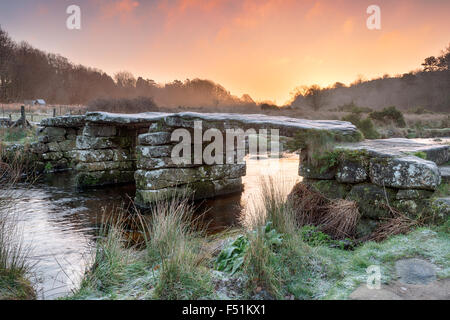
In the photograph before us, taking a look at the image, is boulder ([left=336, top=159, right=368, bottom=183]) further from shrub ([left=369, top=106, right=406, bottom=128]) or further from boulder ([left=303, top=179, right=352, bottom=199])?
shrub ([left=369, top=106, right=406, bottom=128])

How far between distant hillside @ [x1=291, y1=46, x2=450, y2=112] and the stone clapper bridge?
2898cm

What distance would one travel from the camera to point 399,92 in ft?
156

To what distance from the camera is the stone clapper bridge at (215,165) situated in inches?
154

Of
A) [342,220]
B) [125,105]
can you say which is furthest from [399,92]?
[342,220]

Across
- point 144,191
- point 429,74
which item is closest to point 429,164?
point 144,191

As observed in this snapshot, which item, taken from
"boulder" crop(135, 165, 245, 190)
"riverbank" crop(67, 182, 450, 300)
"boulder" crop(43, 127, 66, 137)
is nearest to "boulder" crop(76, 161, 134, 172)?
"boulder" crop(135, 165, 245, 190)

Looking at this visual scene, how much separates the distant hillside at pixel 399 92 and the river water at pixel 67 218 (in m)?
28.6

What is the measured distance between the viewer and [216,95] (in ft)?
93.7

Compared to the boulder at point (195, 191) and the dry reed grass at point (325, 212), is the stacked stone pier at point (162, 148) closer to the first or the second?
the boulder at point (195, 191)

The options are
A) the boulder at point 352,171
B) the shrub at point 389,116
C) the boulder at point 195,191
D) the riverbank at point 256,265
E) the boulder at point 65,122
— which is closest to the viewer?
the riverbank at point 256,265

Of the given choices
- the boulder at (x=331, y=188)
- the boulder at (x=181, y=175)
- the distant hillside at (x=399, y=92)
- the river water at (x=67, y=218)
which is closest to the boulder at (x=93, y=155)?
the river water at (x=67, y=218)

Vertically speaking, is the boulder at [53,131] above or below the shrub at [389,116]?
below

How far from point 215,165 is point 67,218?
344 cm

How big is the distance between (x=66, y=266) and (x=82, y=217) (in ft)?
7.41
